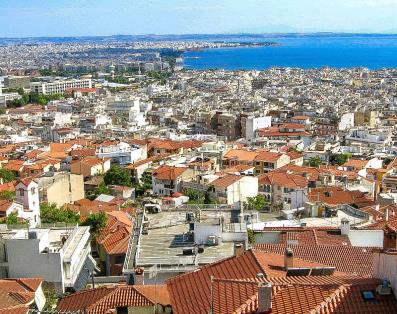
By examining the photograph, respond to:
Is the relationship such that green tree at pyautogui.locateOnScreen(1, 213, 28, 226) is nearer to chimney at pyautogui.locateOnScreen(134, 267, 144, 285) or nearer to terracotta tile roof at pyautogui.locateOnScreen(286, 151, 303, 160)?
chimney at pyautogui.locateOnScreen(134, 267, 144, 285)

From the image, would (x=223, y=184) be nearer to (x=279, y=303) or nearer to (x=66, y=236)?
(x=66, y=236)

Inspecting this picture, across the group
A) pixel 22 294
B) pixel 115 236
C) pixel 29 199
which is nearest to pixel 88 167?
pixel 29 199

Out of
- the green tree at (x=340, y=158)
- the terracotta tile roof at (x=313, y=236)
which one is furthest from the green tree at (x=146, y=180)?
the terracotta tile roof at (x=313, y=236)

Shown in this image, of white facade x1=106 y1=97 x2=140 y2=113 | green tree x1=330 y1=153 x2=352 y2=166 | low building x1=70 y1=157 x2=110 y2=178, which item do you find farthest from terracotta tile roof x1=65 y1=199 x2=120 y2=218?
white facade x1=106 y1=97 x2=140 y2=113

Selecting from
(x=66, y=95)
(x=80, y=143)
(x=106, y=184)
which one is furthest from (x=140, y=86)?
(x=106, y=184)

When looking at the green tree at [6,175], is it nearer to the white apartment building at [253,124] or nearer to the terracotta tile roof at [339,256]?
the white apartment building at [253,124]
